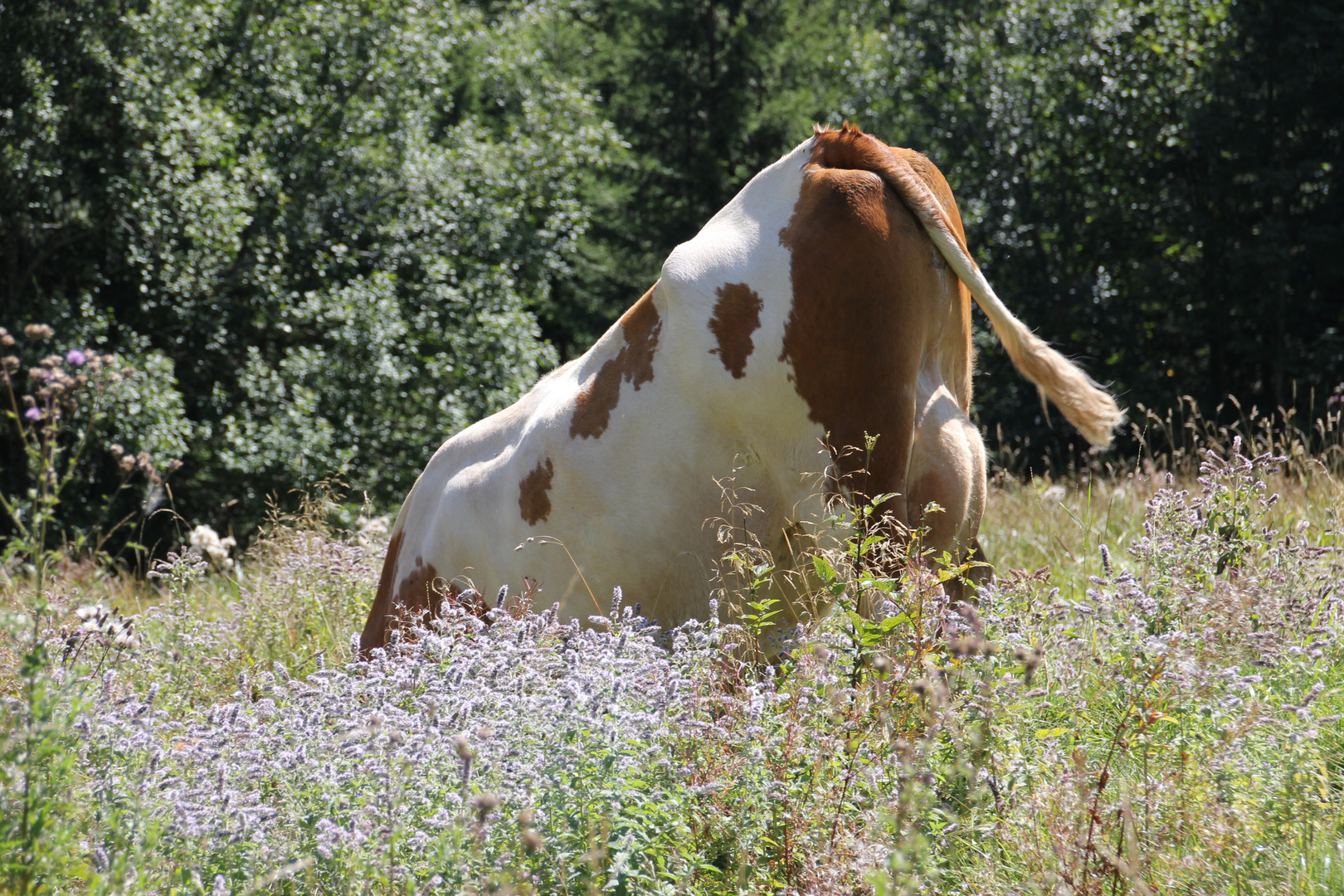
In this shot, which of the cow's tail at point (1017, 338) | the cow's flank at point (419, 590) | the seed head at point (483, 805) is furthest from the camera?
the cow's flank at point (419, 590)

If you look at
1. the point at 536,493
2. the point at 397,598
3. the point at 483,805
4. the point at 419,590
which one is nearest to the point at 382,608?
the point at 397,598

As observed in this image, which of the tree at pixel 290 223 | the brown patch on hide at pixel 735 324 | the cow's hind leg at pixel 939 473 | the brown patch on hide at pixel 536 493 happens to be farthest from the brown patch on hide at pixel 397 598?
the tree at pixel 290 223

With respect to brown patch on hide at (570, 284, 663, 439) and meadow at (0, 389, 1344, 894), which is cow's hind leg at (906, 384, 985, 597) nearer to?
meadow at (0, 389, 1344, 894)

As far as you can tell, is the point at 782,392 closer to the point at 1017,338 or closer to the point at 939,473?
the point at 939,473

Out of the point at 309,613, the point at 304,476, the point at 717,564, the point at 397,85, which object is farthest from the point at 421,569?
the point at 397,85

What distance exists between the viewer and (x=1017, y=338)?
322 centimetres

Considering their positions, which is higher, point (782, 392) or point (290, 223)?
point (782, 392)

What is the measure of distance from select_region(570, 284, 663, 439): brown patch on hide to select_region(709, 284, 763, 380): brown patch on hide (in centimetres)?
27

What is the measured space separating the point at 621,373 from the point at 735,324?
0.50 metres

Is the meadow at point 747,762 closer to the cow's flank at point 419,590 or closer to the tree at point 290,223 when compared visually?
the cow's flank at point 419,590

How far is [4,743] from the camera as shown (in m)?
1.66

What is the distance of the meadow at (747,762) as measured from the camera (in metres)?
1.75

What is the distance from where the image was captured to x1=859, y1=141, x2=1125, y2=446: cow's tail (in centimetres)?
316

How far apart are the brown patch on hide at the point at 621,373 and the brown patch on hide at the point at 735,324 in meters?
0.27
